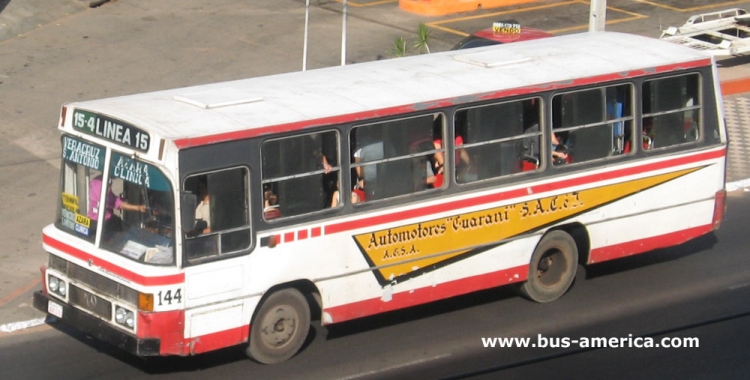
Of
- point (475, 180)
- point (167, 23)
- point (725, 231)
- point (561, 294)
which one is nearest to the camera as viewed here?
point (475, 180)

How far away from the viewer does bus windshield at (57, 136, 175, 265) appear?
31.9 feet

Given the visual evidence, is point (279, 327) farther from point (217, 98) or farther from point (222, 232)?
point (217, 98)

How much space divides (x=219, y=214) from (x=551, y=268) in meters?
4.04

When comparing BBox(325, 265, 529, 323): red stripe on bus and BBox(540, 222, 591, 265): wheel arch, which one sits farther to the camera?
BBox(540, 222, 591, 265): wheel arch

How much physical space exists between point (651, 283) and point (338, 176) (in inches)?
166

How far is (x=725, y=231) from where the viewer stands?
14562 mm

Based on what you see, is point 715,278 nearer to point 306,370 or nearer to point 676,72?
point 676,72

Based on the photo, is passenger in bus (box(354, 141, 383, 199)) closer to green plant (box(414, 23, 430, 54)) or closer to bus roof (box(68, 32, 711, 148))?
bus roof (box(68, 32, 711, 148))

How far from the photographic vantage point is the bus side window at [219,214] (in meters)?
9.77

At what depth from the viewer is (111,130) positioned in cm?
998

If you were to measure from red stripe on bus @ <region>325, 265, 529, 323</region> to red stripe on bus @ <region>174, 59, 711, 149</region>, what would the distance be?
172 centimetres

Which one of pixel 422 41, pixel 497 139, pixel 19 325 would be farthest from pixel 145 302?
pixel 422 41

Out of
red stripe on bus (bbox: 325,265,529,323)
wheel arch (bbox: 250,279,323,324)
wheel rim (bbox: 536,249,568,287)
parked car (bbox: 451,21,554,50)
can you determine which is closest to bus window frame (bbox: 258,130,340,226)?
wheel arch (bbox: 250,279,323,324)

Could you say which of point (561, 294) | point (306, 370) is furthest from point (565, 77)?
point (306, 370)
